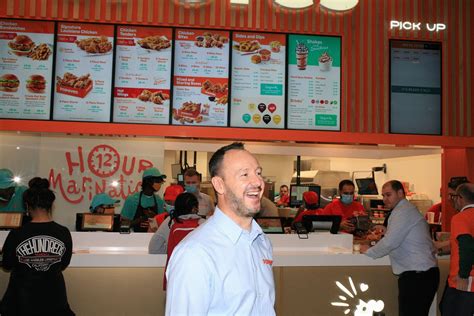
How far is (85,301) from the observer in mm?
3801

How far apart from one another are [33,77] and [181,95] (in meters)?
1.40

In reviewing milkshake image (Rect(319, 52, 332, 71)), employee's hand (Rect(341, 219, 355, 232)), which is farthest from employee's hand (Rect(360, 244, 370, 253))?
milkshake image (Rect(319, 52, 332, 71))

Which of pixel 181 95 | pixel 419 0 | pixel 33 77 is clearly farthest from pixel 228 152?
pixel 419 0

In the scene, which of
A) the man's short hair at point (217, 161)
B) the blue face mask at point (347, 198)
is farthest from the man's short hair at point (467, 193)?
the man's short hair at point (217, 161)

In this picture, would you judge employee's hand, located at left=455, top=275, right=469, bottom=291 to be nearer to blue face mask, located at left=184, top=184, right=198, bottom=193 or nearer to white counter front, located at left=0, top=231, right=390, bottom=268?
white counter front, located at left=0, top=231, right=390, bottom=268

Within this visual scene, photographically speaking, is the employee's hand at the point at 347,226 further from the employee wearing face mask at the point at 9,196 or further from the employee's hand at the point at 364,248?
the employee wearing face mask at the point at 9,196

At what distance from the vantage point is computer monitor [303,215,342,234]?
4484mm

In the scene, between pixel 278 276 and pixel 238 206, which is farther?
pixel 278 276

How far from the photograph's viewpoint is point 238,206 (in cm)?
164

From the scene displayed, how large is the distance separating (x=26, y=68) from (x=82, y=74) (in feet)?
1.70

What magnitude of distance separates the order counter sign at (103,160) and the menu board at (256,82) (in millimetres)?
1916

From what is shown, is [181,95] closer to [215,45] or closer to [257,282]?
[215,45]

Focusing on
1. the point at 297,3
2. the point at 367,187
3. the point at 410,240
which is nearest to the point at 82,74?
the point at 297,3

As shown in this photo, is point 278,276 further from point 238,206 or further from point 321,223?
point 238,206
